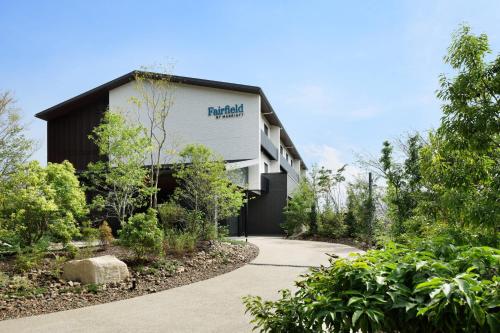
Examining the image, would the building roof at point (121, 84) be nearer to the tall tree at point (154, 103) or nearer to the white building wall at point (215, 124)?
the white building wall at point (215, 124)

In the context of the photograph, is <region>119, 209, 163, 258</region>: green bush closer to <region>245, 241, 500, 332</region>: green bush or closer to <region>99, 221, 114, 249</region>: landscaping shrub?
<region>99, 221, 114, 249</region>: landscaping shrub

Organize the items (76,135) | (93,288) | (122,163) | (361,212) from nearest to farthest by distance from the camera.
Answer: (93,288), (122,163), (361,212), (76,135)

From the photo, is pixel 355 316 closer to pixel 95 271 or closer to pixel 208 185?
pixel 95 271

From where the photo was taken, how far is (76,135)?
86.4 feet

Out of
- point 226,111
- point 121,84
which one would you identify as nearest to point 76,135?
point 121,84

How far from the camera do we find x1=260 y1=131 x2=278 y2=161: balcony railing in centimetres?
2419

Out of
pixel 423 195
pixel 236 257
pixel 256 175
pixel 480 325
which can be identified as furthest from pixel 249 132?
pixel 480 325

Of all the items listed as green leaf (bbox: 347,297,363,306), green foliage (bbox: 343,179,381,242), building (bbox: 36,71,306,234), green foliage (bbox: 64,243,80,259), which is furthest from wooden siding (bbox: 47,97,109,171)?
green leaf (bbox: 347,297,363,306)

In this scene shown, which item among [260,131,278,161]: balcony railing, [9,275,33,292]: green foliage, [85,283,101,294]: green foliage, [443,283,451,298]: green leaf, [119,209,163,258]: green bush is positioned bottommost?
[85,283,101,294]: green foliage

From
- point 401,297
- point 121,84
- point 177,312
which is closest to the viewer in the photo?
point 401,297

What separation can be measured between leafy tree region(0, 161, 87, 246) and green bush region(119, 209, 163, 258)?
1909mm

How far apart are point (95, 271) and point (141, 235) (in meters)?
1.56

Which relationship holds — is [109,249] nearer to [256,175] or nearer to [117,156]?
[117,156]

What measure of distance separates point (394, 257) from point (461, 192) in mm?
2977
